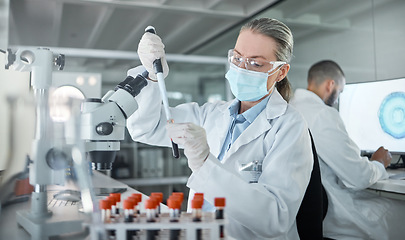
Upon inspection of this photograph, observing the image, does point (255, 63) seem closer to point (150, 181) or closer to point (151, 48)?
point (151, 48)

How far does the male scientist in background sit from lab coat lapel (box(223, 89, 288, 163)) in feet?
2.91

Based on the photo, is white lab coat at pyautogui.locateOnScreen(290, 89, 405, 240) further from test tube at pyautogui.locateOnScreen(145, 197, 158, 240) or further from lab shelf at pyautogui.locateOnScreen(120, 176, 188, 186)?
lab shelf at pyautogui.locateOnScreen(120, 176, 188, 186)

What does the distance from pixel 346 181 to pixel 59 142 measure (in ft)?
5.82

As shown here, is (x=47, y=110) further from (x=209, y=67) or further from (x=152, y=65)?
(x=209, y=67)

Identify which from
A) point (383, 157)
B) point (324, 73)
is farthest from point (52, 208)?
point (324, 73)

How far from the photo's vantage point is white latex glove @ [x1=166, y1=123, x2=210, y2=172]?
1.01m

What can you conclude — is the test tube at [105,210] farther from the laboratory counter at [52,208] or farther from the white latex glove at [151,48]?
the white latex glove at [151,48]

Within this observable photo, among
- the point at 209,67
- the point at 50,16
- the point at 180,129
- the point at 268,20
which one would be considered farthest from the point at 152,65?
the point at 209,67

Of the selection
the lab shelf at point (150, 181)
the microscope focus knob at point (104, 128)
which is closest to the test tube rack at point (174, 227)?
the microscope focus knob at point (104, 128)

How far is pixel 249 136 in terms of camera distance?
1295 millimetres

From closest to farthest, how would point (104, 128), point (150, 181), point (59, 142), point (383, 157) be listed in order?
point (59, 142) → point (104, 128) → point (383, 157) → point (150, 181)

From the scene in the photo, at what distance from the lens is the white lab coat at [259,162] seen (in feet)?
3.29

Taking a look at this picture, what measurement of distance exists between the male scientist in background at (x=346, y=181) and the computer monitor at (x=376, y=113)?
0.15 metres

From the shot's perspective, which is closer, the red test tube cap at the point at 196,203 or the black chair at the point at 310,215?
the red test tube cap at the point at 196,203
